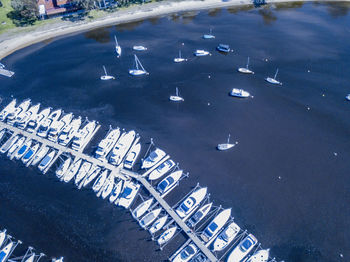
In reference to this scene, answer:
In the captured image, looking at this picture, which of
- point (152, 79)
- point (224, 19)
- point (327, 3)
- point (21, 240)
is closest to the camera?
point (21, 240)

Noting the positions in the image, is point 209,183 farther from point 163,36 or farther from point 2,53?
point 2,53

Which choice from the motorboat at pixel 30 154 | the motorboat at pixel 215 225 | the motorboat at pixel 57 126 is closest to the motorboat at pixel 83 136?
the motorboat at pixel 57 126

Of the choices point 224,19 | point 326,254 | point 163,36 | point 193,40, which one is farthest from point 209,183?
point 224,19

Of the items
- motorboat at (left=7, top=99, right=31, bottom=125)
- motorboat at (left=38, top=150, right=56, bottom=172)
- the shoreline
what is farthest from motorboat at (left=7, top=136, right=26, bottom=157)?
the shoreline

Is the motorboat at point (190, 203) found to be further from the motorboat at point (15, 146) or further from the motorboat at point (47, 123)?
the motorboat at point (15, 146)

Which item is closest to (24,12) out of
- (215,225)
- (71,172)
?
(71,172)

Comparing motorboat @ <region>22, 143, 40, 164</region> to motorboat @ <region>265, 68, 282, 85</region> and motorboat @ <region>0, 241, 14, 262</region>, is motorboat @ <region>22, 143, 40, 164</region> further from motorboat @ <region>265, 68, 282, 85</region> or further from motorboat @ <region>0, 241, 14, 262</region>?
motorboat @ <region>265, 68, 282, 85</region>

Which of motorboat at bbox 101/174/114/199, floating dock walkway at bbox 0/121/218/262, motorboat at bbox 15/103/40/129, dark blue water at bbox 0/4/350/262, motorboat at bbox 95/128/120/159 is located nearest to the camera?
floating dock walkway at bbox 0/121/218/262
